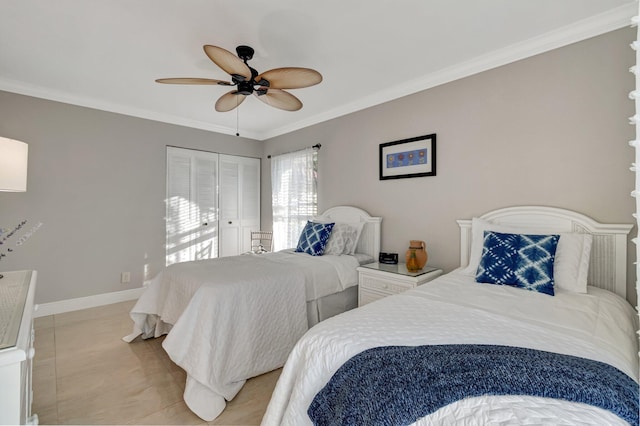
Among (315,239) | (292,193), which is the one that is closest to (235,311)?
(315,239)

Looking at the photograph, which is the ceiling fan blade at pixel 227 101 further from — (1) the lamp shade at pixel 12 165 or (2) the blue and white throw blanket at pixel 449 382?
(2) the blue and white throw blanket at pixel 449 382

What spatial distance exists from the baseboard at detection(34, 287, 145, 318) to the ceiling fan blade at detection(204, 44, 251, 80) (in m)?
3.18

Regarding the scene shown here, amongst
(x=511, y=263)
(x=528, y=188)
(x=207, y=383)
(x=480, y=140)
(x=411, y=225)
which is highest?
(x=480, y=140)

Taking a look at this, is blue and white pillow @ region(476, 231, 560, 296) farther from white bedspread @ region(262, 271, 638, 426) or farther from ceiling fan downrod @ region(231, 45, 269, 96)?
ceiling fan downrod @ region(231, 45, 269, 96)

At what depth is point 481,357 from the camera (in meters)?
0.98

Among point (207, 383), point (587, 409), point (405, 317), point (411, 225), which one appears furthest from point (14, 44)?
point (587, 409)

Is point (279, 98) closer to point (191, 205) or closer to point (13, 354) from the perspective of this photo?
point (13, 354)

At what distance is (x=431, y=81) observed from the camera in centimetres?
292

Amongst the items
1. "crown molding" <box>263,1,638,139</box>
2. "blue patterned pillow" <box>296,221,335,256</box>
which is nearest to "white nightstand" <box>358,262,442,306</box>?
"blue patterned pillow" <box>296,221,335,256</box>

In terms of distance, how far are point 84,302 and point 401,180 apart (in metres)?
3.94

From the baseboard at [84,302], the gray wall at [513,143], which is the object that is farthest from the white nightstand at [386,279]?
the baseboard at [84,302]

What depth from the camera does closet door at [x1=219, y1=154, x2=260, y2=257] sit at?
15.8ft

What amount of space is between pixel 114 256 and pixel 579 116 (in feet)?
16.0

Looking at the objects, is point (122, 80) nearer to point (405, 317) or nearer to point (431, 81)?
point (431, 81)
